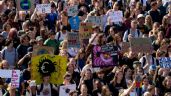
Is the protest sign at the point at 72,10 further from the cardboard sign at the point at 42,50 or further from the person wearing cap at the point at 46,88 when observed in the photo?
the person wearing cap at the point at 46,88

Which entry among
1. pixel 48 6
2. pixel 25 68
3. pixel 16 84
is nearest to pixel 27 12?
pixel 48 6

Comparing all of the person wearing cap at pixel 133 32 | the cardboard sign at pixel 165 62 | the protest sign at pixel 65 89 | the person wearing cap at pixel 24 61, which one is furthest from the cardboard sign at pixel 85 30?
the protest sign at pixel 65 89

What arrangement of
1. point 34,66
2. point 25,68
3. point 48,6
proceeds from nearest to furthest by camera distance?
1. point 34,66
2. point 25,68
3. point 48,6

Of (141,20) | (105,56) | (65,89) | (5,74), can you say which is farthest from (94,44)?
(65,89)

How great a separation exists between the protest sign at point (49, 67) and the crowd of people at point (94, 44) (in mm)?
124

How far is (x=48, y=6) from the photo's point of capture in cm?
2839

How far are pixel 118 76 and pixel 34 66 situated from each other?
227 cm

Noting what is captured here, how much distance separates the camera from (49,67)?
22422 mm

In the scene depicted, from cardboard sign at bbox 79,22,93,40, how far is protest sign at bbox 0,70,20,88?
13.1 feet

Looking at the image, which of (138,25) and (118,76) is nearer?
(118,76)

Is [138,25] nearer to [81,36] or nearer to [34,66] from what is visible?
[81,36]

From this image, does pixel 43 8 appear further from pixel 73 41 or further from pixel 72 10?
pixel 73 41

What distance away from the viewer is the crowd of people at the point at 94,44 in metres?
22.9

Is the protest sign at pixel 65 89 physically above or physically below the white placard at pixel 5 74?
below
